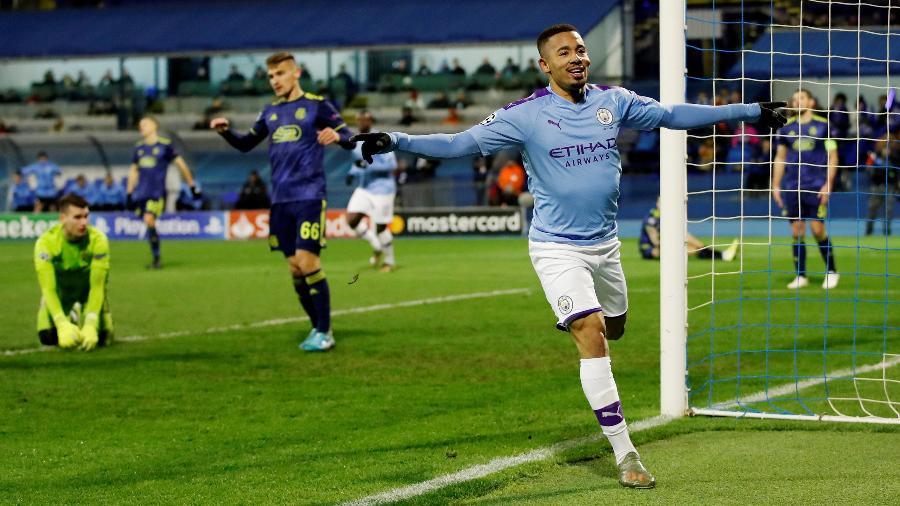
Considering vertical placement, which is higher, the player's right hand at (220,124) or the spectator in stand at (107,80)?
the spectator in stand at (107,80)

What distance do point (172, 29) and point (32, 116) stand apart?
539 centimetres

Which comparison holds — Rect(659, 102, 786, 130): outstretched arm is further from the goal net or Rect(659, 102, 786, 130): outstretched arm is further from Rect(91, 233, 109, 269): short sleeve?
Rect(91, 233, 109, 269): short sleeve

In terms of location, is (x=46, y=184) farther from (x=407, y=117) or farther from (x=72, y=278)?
(x=72, y=278)

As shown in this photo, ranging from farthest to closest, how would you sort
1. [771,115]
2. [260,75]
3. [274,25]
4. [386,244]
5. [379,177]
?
[274,25]
[260,75]
[379,177]
[386,244]
[771,115]

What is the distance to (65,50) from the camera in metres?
44.8

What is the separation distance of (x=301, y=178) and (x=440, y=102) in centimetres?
2803

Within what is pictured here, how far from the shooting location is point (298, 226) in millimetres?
10906

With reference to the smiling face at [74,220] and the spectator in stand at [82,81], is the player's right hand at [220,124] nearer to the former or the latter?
the smiling face at [74,220]

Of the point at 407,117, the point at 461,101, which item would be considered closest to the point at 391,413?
the point at 407,117

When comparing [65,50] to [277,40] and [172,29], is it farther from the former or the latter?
[277,40]

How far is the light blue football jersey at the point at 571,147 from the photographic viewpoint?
6133 millimetres

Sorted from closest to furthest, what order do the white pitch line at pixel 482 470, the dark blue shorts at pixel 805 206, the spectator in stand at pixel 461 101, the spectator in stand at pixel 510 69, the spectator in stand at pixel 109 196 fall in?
the white pitch line at pixel 482 470 → the dark blue shorts at pixel 805 206 → the spectator in stand at pixel 109 196 → the spectator in stand at pixel 461 101 → the spectator in stand at pixel 510 69

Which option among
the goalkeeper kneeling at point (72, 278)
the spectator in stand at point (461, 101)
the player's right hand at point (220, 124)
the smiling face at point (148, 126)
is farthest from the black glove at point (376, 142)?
the spectator in stand at point (461, 101)

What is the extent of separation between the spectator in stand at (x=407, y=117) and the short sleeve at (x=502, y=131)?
31677mm
